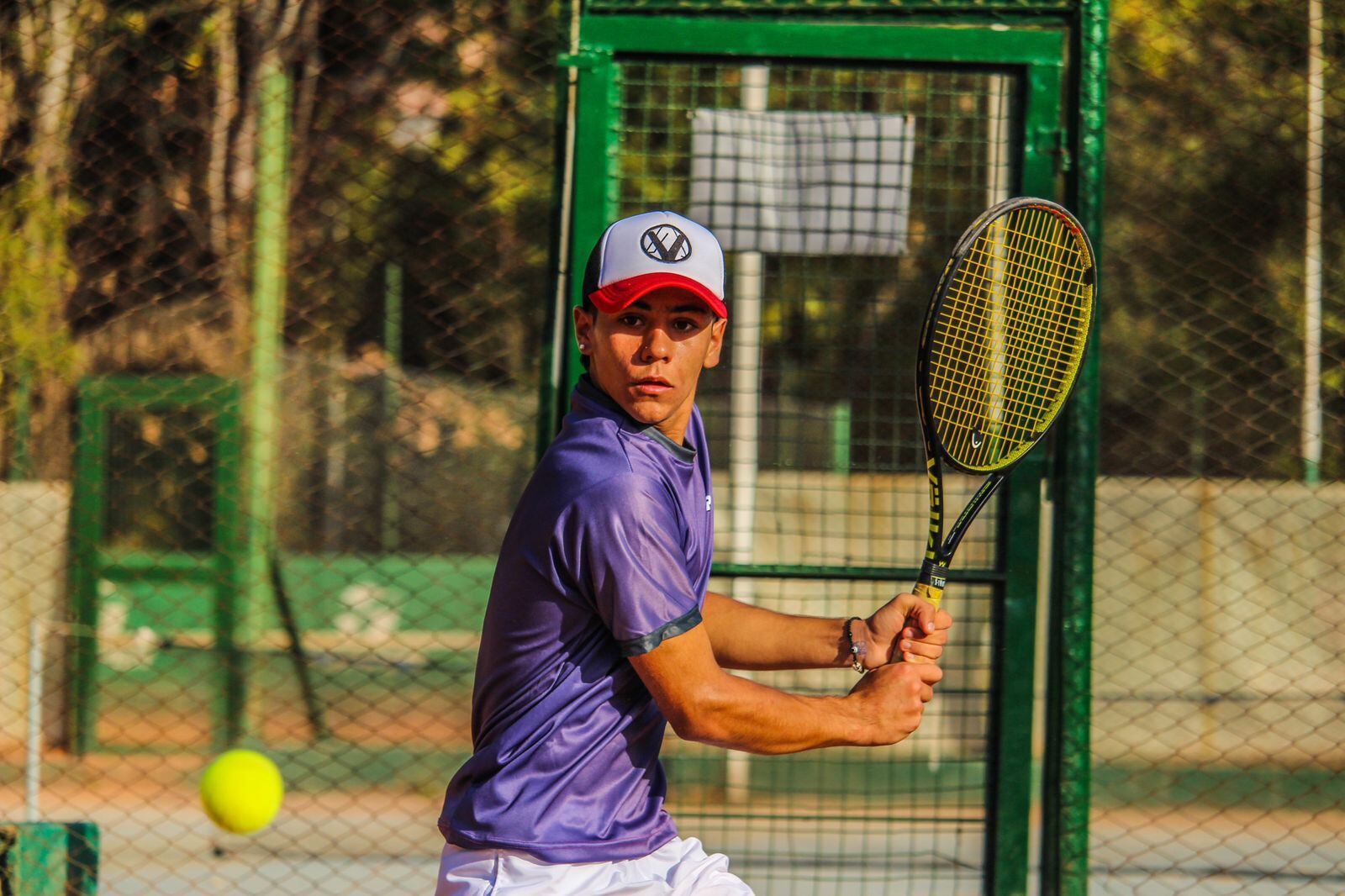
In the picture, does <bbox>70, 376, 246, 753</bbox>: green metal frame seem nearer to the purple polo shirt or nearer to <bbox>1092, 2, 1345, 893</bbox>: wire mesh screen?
<bbox>1092, 2, 1345, 893</bbox>: wire mesh screen

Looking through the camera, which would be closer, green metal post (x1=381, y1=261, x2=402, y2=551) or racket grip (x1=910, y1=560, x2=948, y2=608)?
racket grip (x1=910, y1=560, x2=948, y2=608)

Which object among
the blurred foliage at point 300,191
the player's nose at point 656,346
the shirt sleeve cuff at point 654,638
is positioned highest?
the blurred foliage at point 300,191

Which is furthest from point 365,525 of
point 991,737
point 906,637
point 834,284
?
point 906,637

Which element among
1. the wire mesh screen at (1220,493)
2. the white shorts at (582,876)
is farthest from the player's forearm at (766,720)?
the wire mesh screen at (1220,493)

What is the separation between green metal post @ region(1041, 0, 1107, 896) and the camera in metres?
4.27

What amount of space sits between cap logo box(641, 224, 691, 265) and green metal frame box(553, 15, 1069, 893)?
5.09ft

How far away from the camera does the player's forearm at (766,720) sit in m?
2.52

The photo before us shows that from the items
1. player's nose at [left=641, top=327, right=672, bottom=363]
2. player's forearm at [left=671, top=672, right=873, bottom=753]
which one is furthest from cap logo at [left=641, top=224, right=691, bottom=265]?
player's forearm at [left=671, top=672, right=873, bottom=753]

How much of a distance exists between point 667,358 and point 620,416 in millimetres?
133

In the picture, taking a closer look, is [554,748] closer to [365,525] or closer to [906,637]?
[906,637]

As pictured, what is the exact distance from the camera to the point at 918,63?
425 centimetres

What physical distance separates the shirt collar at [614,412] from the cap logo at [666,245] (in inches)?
10.4

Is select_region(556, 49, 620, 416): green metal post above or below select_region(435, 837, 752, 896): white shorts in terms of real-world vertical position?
above

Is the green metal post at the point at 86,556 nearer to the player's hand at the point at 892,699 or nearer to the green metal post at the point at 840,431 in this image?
the green metal post at the point at 840,431
